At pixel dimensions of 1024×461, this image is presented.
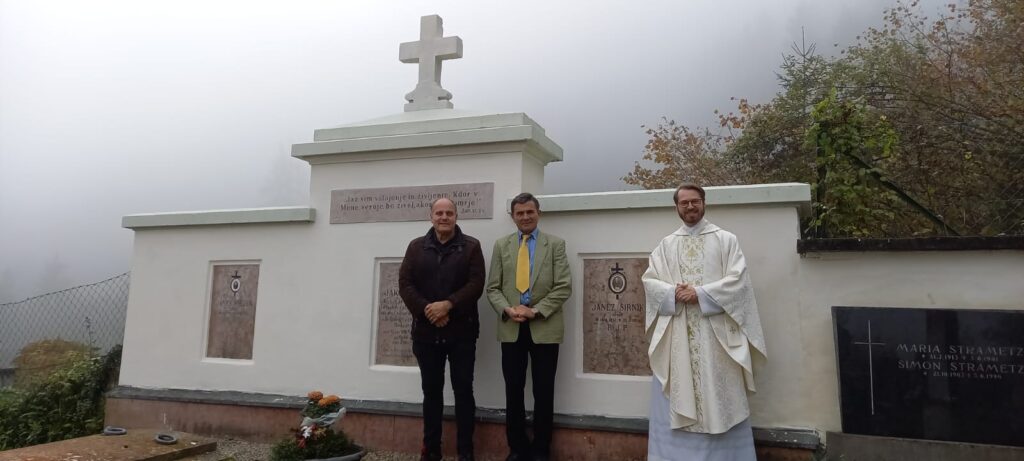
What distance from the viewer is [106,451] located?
3283 mm

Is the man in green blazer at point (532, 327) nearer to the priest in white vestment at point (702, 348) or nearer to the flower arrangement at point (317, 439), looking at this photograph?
the priest in white vestment at point (702, 348)

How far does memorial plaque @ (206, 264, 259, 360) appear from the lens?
6160 millimetres

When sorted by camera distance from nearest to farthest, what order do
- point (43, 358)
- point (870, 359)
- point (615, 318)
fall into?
point (870, 359) → point (615, 318) → point (43, 358)

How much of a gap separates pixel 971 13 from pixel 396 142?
12.5 m

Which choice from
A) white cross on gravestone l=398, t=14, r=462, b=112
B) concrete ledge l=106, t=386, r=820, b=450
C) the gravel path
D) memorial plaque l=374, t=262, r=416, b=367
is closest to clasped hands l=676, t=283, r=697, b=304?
concrete ledge l=106, t=386, r=820, b=450

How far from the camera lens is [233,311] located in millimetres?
6242

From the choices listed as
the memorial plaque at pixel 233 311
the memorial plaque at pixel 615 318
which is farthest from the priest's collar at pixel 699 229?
the memorial plaque at pixel 233 311

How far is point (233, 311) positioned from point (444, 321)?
2748mm

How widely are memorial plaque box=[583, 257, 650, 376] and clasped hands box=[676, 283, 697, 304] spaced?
811 mm

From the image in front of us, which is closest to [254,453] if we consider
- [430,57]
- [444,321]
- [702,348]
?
[444,321]

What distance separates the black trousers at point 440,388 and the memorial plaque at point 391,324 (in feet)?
2.83

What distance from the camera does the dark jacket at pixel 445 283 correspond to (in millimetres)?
4629

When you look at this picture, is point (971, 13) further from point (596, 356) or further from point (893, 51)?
point (596, 356)

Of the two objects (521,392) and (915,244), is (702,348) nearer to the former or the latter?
(521,392)
